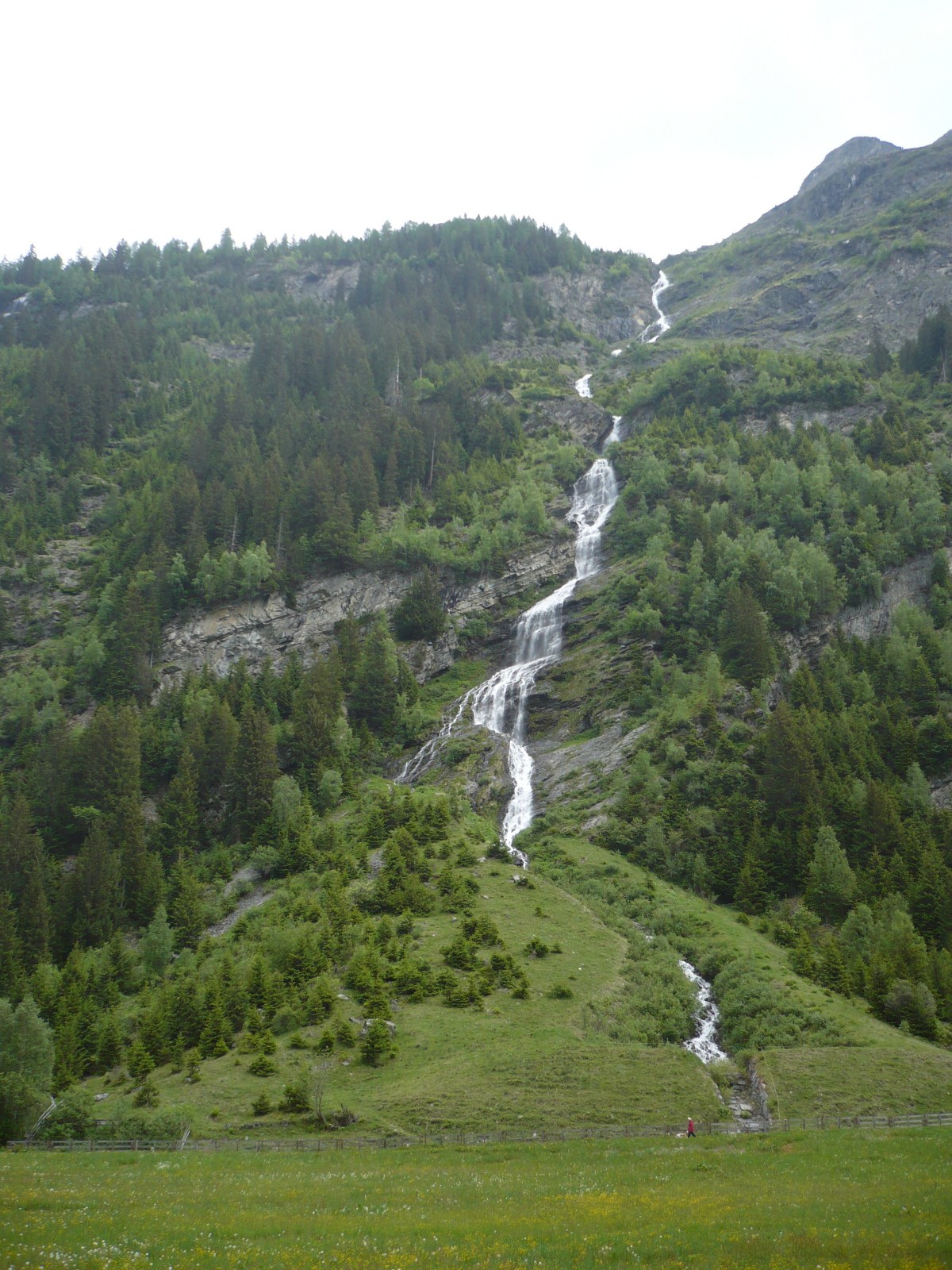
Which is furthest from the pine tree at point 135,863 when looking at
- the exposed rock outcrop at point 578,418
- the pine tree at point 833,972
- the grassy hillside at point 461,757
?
the exposed rock outcrop at point 578,418

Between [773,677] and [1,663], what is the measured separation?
3848 inches

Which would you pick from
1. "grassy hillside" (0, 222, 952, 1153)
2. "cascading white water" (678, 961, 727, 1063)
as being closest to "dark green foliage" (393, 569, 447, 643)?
"grassy hillside" (0, 222, 952, 1153)

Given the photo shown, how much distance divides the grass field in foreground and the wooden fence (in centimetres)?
199

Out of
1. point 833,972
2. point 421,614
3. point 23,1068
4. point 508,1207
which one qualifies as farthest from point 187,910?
point 421,614

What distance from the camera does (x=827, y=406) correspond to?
151 m

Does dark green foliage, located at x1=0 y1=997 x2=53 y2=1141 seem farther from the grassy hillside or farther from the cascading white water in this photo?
the cascading white water

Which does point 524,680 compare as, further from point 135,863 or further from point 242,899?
point 135,863

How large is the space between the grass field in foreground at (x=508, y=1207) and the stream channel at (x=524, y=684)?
87.2 ft

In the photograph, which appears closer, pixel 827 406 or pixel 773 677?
pixel 773 677

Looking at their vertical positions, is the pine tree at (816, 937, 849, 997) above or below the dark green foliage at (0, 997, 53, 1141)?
below

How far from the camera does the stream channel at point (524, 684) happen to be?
291ft

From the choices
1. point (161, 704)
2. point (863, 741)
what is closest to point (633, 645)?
point (863, 741)

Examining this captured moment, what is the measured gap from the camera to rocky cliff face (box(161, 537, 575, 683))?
4451 inches

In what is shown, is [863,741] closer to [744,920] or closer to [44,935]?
[744,920]
